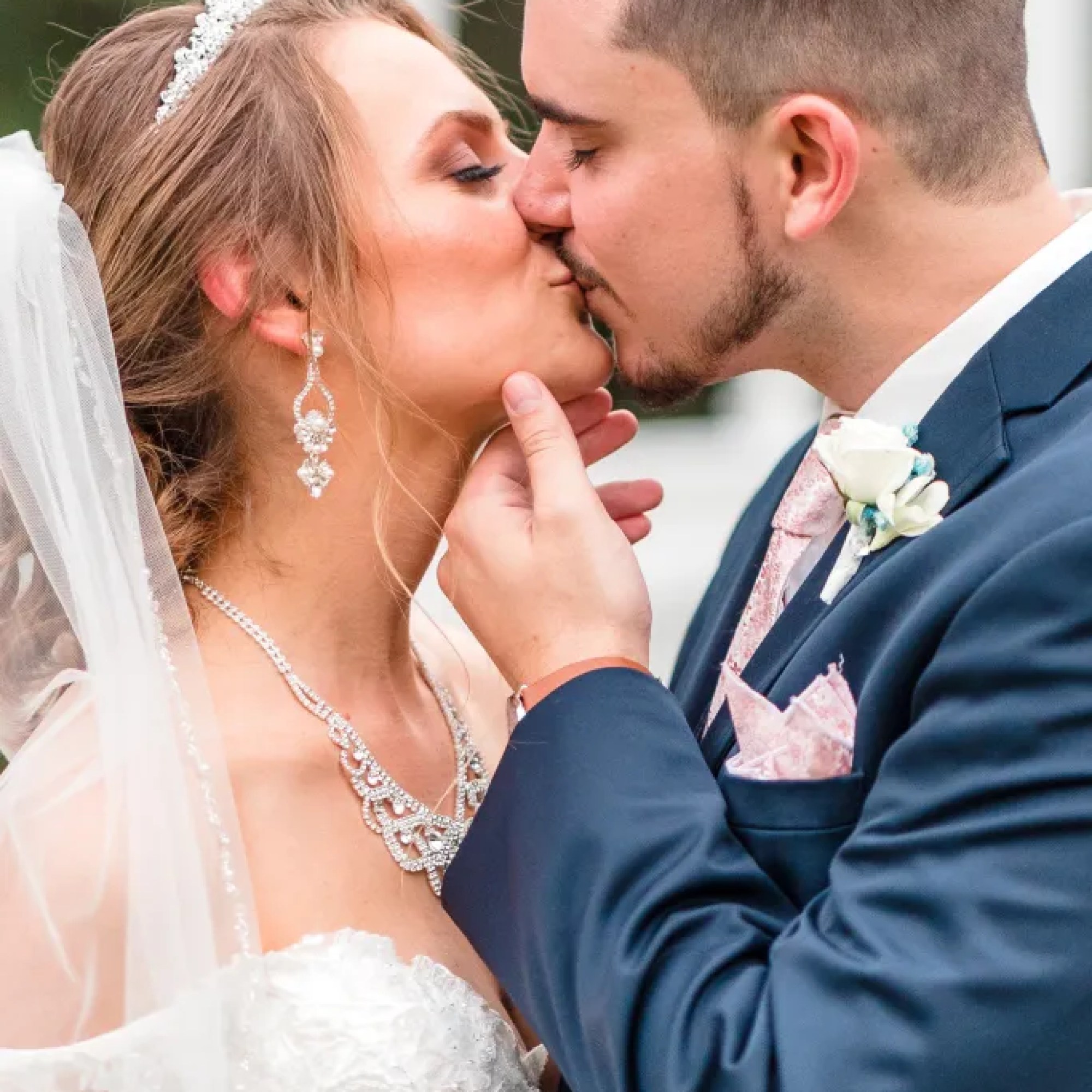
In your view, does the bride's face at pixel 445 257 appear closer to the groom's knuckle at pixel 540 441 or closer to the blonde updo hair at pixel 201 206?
the blonde updo hair at pixel 201 206

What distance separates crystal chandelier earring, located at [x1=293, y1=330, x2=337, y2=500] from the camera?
2738 millimetres

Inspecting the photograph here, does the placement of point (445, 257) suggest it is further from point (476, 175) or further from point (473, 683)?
point (473, 683)

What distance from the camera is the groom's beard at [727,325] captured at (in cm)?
250

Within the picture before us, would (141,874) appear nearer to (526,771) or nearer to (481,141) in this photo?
(526,771)

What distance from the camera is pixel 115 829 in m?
2.31

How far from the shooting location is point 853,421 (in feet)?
7.53

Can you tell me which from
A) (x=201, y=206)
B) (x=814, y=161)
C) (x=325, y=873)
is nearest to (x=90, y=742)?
(x=325, y=873)

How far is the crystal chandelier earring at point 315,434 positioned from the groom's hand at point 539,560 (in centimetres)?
27

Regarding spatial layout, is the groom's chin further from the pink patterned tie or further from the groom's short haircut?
the groom's short haircut

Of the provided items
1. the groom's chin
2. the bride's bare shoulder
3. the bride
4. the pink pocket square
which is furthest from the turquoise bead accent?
the bride's bare shoulder

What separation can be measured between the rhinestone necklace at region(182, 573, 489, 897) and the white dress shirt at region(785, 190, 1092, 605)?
2.45ft

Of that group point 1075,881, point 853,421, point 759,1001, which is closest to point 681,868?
point 759,1001

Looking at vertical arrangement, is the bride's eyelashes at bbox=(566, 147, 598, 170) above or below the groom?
above

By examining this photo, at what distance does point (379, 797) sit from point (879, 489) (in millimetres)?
1026
